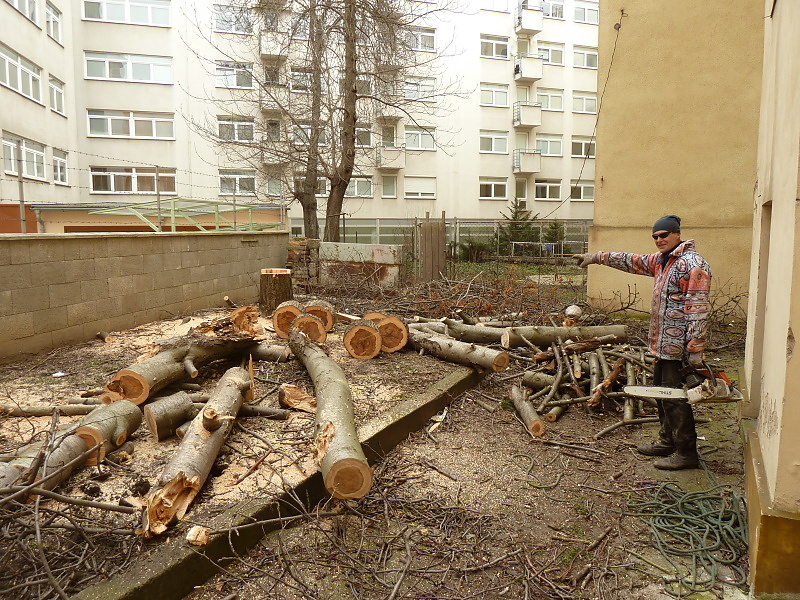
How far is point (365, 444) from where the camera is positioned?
4.46 meters

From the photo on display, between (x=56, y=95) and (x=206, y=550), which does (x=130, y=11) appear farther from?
(x=206, y=550)

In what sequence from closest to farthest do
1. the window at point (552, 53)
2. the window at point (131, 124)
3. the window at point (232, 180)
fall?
the window at point (131, 124) → the window at point (232, 180) → the window at point (552, 53)

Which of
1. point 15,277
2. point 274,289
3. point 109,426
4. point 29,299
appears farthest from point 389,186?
point 109,426

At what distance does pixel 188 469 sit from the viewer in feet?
11.3

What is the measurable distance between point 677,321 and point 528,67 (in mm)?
29728

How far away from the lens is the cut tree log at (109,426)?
12.6ft

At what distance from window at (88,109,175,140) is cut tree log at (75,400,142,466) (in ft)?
80.9

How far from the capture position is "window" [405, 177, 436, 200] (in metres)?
30.3

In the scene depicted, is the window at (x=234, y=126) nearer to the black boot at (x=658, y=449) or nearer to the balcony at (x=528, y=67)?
the balcony at (x=528, y=67)

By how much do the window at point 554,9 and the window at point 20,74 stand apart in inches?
974

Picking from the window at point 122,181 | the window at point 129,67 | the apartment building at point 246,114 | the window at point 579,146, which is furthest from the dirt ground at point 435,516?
the window at point 579,146

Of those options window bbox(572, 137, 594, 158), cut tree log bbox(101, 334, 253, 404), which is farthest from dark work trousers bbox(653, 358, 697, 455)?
window bbox(572, 137, 594, 158)

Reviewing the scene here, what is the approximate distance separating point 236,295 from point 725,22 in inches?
405

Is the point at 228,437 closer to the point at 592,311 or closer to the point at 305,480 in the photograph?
the point at 305,480
